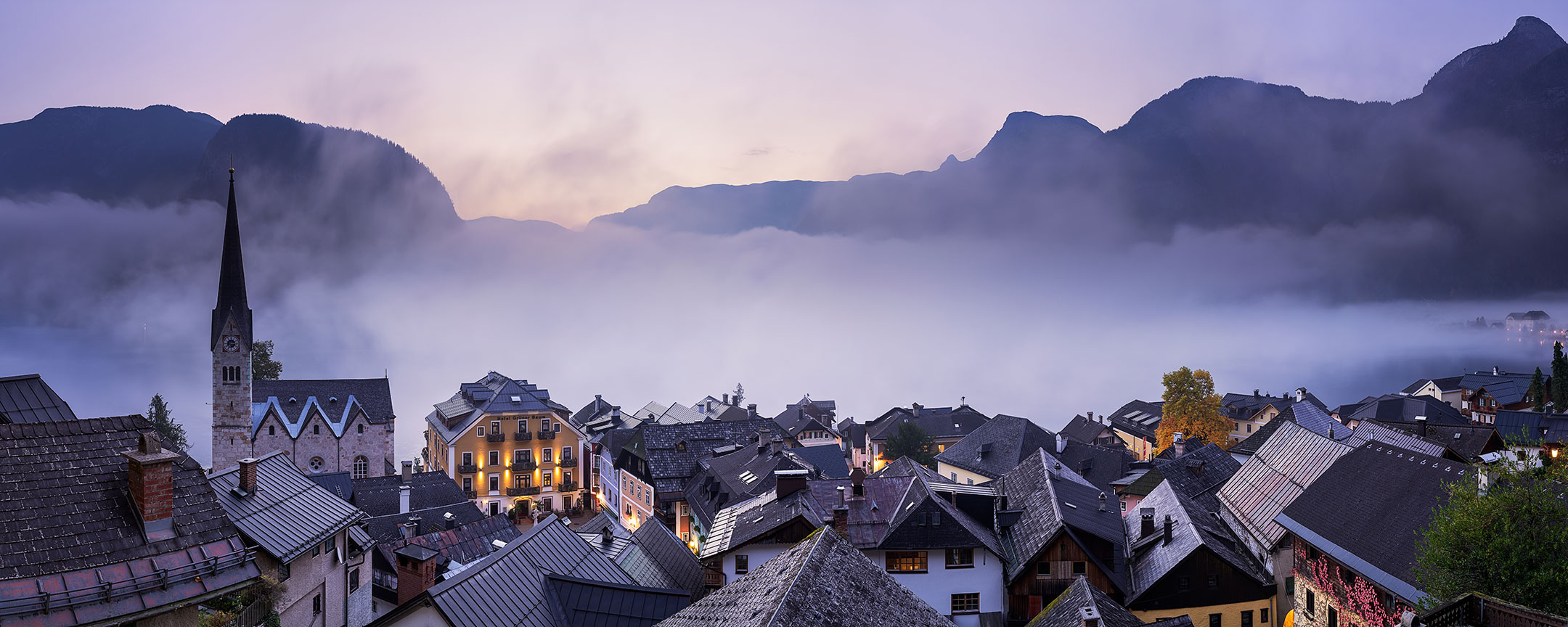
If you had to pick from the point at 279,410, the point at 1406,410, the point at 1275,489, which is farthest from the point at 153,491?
the point at 1406,410

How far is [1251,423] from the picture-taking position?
105312 millimetres

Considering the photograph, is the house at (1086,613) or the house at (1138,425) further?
the house at (1138,425)

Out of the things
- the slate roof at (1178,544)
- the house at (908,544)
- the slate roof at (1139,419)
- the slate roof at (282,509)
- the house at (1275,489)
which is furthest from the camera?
the slate roof at (1139,419)

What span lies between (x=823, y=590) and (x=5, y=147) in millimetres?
253229

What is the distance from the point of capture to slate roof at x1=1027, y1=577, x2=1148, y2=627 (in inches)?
991

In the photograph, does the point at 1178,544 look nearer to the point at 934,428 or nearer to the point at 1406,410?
the point at 934,428

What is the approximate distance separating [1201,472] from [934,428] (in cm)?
5279

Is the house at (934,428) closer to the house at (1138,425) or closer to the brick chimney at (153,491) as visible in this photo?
the house at (1138,425)

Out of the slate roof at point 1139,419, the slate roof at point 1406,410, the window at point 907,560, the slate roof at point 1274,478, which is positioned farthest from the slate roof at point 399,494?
the slate roof at point 1406,410

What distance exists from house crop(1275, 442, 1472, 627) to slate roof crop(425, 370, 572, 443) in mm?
57824

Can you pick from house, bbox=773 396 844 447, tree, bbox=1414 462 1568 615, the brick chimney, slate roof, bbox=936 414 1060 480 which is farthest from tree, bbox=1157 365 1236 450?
the brick chimney

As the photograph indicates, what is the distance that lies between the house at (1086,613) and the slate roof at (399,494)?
34282 millimetres

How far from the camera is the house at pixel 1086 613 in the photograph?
79.9ft

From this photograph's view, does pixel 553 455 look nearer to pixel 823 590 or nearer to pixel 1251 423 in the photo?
pixel 823 590
